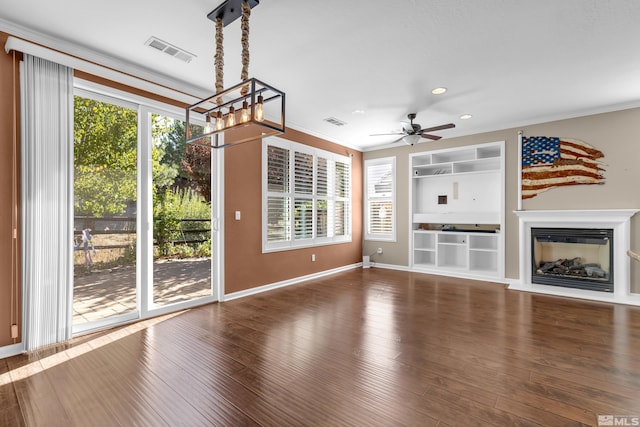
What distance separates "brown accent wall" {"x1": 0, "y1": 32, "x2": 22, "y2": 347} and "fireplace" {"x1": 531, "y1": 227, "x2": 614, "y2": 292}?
6769 mm

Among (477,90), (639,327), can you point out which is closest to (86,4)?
(477,90)

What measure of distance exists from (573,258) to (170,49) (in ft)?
20.8

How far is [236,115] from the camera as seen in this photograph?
442 centimetres

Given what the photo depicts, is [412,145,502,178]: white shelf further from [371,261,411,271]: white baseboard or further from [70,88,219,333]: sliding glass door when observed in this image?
[70,88,219,333]: sliding glass door

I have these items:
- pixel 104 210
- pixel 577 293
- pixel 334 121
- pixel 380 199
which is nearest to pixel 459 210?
pixel 380 199

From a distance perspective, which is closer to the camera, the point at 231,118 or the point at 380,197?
the point at 231,118

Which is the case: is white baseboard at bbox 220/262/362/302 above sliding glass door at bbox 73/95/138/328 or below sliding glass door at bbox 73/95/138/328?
below

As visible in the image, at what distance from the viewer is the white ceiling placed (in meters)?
2.50

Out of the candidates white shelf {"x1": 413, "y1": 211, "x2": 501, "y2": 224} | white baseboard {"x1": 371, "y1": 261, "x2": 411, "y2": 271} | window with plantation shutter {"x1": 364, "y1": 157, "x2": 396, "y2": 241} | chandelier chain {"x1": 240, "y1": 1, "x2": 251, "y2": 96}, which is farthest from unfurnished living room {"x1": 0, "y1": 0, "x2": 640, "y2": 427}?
window with plantation shutter {"x1": 364, "y1": 157, "x2": 396, "y2": 241}

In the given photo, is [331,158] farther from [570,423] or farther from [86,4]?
[570,423]

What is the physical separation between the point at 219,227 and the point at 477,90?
395 centimetres

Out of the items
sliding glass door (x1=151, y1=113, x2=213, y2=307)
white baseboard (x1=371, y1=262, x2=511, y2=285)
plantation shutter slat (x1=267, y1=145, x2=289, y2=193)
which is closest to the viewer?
sliding glass door (x1=151, y1=113, x2=213, y2=307)

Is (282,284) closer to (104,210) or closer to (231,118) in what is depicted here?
(104,210)

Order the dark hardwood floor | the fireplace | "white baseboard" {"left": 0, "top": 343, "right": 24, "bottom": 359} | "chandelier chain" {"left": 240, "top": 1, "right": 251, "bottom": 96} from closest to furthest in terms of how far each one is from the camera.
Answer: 1. the dark hardwood floor
2. "chandelier chain" {"left": 240, "top": 1, "right": 251, "bottom": 96}
3. "white baseboard" {"left": 0, "top": 343, "right": 24, "bottom": 359}
4. the fireplace
